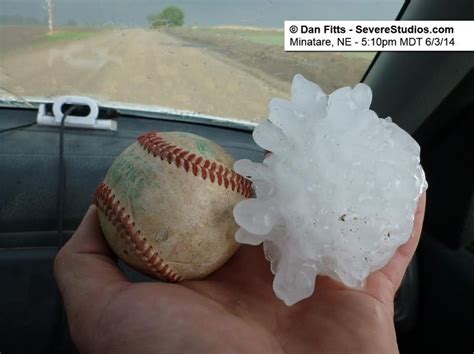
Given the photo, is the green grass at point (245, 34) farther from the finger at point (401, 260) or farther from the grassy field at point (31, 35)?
the finger at point (401, 260)

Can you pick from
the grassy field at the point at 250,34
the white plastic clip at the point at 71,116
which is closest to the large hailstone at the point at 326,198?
the grassy field at the point at 250,34

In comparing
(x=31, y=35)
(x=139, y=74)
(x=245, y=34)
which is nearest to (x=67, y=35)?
(x=31, y=35)

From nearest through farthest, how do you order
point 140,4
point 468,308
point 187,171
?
point 187,171 → point 468,308 → point 140,4

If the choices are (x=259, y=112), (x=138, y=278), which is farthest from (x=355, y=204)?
(x=259, y=112)

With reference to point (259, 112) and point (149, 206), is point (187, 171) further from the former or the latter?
point (259, 112)

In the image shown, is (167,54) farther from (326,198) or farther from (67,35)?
(326,198)

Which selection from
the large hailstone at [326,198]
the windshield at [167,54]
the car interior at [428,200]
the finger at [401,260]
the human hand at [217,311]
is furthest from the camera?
the windshield at [167,54]

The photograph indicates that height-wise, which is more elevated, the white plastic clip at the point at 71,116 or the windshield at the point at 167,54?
the windshield at the point at 167,54
